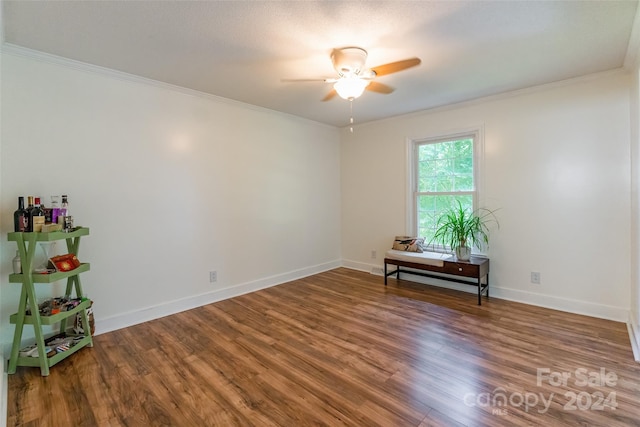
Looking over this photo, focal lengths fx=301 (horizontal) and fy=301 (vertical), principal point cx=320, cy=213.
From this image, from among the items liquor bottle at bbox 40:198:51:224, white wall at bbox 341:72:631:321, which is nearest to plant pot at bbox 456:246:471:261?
white wall at bbox 341:72:631:321

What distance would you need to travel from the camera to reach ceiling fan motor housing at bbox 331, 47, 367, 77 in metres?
2.35

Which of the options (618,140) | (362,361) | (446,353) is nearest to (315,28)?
(362,361)

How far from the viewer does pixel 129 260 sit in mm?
2988

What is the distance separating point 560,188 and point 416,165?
1740 mm

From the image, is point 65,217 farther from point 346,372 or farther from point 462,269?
point 462,269

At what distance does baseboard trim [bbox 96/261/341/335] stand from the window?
1944 mm

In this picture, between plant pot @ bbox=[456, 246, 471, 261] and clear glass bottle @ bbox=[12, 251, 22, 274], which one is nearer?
clear glass bottle @ bbox=[12, 251, 22, 274]

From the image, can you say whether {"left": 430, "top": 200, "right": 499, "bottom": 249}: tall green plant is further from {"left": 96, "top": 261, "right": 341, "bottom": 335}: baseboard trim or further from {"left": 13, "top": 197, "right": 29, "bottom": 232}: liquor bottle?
{"left": 13, "top": 197, "right": 29, "bottom": 232}: liquor bottle

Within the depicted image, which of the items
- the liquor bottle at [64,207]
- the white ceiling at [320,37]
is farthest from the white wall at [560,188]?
the liquor bottle at [64,207]

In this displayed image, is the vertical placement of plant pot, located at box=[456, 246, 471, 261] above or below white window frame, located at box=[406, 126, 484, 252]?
below

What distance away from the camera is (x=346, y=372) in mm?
2156

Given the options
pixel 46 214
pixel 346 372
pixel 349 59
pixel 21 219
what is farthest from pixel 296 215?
pixel 21 219

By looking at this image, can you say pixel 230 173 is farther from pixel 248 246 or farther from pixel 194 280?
pixel 194 280

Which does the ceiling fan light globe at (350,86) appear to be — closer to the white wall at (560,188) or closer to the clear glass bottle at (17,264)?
the white wall at (560,188)
